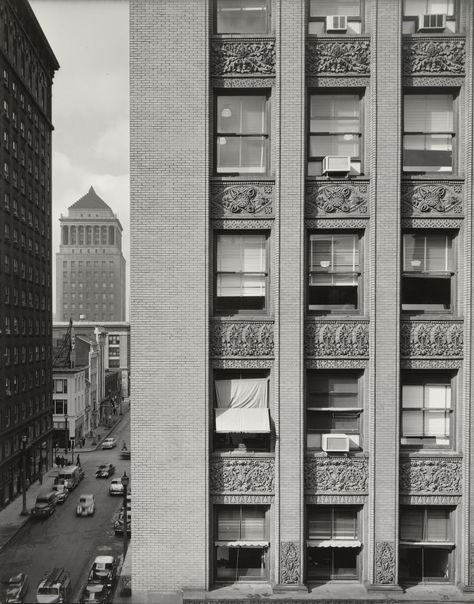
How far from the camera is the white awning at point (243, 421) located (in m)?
13.7

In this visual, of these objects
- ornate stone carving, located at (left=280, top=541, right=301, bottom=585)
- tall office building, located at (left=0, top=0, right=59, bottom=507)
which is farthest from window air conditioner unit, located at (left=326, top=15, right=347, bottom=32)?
tall office building, located at (left=0, top=0, right=59, bottom=507)

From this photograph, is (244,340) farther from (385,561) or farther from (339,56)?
(339,56)

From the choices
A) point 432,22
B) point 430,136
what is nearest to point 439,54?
point 432,22

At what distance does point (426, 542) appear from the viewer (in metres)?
14.2

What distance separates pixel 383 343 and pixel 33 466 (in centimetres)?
4777

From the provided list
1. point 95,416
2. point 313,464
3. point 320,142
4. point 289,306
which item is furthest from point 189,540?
point 95,416

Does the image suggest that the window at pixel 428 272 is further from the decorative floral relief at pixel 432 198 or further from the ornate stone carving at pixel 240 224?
the ornate stone carving at pixel 240 224

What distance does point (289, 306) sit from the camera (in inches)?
549

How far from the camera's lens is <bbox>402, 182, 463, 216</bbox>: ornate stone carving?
14250mm

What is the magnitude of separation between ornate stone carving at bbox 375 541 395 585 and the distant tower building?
161 meters

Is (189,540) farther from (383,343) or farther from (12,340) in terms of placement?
(12,340)

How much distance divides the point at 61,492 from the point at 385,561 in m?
37.9

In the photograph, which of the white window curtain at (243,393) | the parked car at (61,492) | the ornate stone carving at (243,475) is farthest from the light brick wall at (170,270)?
the parked car at (61,492)

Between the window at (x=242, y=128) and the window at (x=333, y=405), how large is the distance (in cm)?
615
